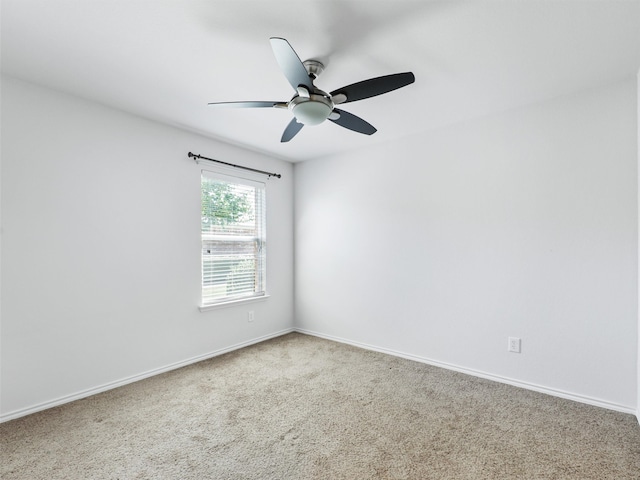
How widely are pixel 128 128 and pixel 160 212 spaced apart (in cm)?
78

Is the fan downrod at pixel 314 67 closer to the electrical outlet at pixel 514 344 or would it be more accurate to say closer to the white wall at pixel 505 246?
the white wall at pixel 505 246

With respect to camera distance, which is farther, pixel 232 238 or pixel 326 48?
pixel 232 238

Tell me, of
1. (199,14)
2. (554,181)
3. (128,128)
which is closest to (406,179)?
(554,181)

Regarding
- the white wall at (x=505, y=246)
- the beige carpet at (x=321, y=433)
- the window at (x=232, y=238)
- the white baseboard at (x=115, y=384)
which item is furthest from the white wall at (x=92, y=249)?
the white wall at (x=505, y=246)

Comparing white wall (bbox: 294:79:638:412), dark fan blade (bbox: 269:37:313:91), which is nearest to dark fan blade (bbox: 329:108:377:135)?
dark fan blade (bbox: 269:37:313:91)

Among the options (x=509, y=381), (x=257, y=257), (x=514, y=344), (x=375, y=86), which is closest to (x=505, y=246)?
(x=514, y=344)

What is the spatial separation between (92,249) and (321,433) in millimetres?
2286

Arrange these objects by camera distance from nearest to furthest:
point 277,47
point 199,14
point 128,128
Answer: point 277,47, point 199,14, point 128,128

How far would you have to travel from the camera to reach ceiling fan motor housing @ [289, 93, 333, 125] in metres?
1.90

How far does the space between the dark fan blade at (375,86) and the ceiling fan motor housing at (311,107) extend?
3.2 inches

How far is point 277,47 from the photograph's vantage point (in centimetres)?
148

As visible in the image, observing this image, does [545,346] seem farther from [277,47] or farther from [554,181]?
[277,47]

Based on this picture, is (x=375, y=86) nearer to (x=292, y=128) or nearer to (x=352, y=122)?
(x=352, y=122)

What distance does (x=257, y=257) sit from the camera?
13.3 feet
